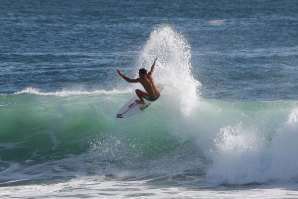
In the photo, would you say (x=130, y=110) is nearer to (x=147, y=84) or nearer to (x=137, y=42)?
(x=147, y=84)

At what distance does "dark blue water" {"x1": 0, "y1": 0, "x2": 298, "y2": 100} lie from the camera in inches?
1403

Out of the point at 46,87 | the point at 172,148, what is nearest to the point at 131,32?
the point at 46,87

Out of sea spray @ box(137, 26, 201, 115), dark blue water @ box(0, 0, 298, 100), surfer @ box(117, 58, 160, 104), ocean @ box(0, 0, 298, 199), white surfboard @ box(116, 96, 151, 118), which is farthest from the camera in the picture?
dark blue water @ box(0, 0, 298, 100)

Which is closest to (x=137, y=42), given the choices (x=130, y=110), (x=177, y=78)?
(x=177, y=78)

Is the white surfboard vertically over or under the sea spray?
under

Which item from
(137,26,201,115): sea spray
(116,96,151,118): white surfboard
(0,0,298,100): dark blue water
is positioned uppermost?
(0,0,298,100): dark blue water

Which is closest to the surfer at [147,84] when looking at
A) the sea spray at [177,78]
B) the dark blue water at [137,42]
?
the sea spray at [177,78]

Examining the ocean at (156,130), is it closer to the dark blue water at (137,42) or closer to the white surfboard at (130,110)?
the dark blue water at (137,42)

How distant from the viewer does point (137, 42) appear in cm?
5206

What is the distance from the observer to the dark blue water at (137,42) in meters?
35.6

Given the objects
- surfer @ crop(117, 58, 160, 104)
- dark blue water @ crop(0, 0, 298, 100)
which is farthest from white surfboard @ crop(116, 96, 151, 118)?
dark blue water @ crop(0, 0, 298, 100)

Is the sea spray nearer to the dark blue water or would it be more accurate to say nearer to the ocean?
the ocean

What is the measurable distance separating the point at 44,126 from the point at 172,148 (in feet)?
15.2

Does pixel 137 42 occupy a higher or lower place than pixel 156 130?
higher
